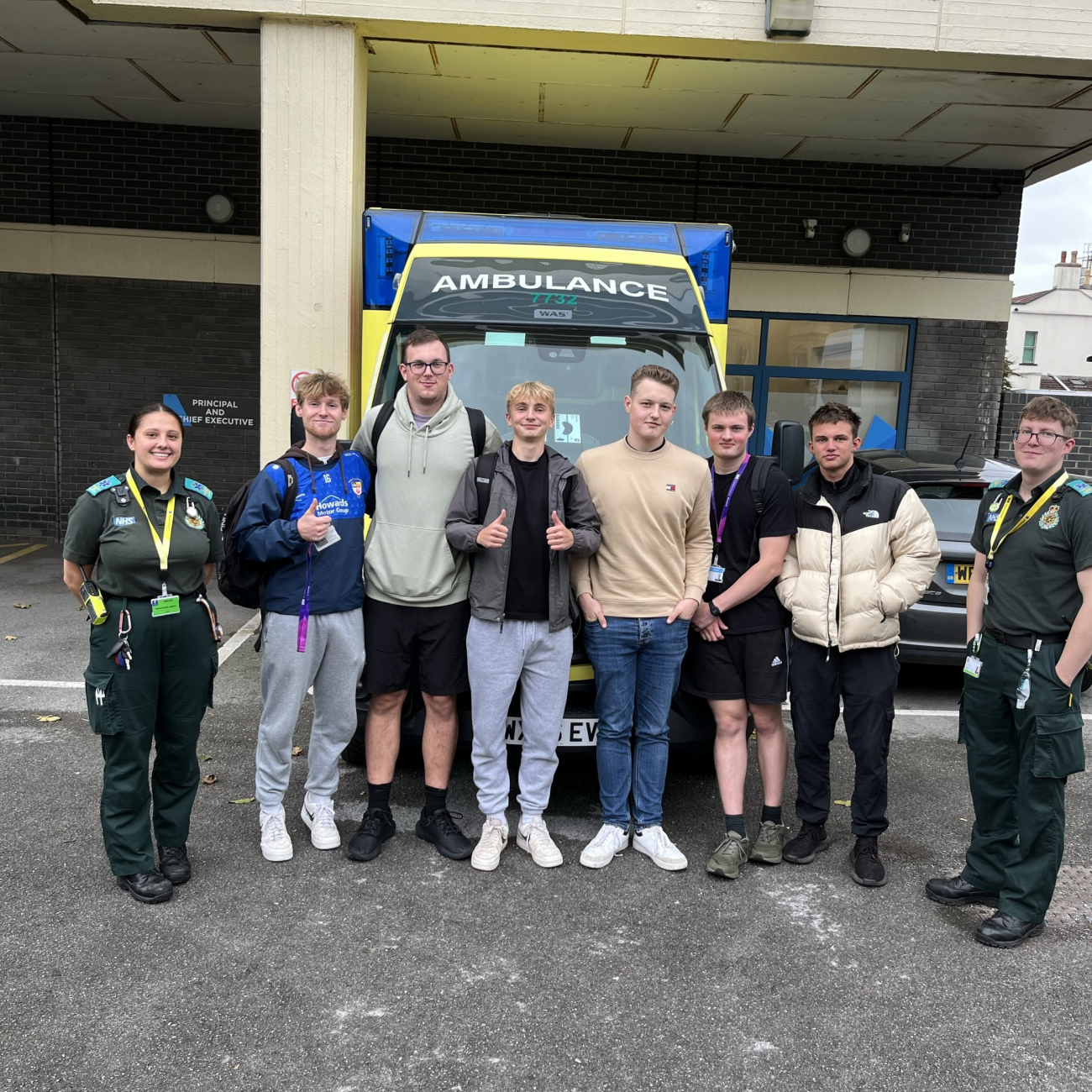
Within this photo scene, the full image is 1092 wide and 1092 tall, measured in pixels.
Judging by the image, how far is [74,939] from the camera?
11.2ft

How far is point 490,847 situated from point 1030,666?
2.18m

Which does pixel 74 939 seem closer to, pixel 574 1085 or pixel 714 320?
pixel 574 1085

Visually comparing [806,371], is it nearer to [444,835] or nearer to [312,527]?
[444,835]

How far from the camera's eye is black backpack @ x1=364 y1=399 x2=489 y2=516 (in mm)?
4105

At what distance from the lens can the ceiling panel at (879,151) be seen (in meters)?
10.4

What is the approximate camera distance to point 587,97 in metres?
9.24

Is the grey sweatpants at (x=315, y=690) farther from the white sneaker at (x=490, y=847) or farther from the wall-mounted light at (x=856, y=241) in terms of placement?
the wall-mounted light at (x=856, y=241)

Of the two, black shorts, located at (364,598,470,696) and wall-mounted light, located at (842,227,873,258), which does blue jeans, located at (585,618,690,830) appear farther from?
wall-mounted light, located at (842,227,873,258)

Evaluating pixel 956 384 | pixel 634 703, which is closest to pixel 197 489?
pixel 634 703

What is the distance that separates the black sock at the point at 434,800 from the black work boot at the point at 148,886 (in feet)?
3.47

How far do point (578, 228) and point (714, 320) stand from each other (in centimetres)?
93

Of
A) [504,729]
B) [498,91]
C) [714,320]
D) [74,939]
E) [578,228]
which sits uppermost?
[498,91]

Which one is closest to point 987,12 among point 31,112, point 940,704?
point 940,704

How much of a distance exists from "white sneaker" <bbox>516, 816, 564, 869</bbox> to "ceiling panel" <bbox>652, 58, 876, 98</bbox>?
654 cm
